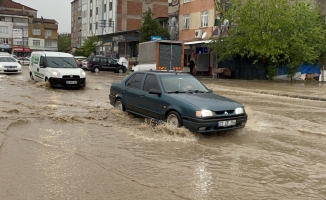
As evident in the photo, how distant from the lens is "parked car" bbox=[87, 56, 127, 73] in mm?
35219

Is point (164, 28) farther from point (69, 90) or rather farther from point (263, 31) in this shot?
point (69, 90)

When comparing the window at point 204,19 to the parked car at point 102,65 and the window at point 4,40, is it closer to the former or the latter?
the parked car at point 102,65

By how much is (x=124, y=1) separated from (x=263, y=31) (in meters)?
37.4

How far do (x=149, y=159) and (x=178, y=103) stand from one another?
6.36ft

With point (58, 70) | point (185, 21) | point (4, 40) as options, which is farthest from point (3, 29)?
point (58, 70)

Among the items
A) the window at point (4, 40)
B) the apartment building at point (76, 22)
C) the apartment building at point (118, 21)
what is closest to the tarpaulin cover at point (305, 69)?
the apartment building at point (118, 21)

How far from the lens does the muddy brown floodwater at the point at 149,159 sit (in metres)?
4.76

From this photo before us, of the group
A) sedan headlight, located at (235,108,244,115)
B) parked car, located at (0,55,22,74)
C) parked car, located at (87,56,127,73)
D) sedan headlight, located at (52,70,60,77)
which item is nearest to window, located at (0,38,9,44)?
parked car, located at (87,56,127,73)

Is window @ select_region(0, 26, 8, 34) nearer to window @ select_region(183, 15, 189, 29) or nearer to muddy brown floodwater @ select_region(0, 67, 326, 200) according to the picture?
window @ select_region(183, 15, 189, 29)

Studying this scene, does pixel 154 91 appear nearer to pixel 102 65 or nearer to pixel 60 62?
pixel 60 62

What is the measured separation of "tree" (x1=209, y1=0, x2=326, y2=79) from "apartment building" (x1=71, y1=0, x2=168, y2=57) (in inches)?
711

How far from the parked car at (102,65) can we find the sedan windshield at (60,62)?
55.5 feet

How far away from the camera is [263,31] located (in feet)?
85.1

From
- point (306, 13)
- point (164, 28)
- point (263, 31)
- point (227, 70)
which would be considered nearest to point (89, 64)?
point (164, 28)
